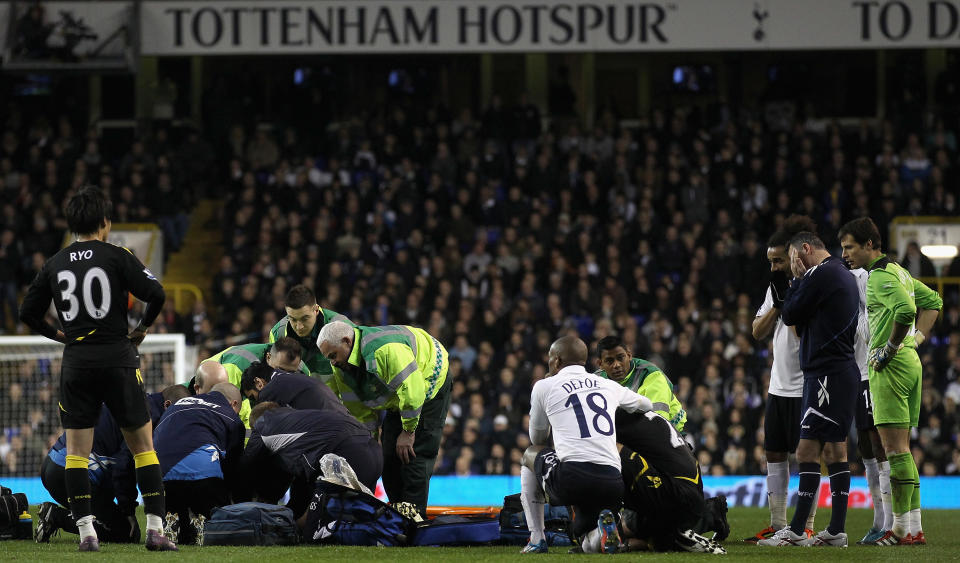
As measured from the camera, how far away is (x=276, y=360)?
10461mm

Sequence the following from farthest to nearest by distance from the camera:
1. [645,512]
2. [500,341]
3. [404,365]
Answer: [500,341] → [404,365] → [645,512]

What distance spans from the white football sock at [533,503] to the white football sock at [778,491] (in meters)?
2.33

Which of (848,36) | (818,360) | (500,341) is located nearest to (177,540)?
(818,360)

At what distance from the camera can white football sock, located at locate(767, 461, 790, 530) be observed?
10.4 meters

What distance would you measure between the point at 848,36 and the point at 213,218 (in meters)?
12.3

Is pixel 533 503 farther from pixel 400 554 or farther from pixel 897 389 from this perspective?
pixel 897 389

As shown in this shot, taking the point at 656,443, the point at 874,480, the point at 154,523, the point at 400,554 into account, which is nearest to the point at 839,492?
Result: the point at 874,480

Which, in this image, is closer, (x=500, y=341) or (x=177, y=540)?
(x=177, y=540)

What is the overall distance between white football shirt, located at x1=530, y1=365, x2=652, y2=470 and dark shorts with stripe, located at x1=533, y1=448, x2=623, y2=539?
61 millimetres

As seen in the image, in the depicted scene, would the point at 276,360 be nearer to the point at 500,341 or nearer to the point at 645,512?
the point at 645,512

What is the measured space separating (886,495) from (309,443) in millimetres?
4273

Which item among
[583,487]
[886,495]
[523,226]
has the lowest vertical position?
[886,495]

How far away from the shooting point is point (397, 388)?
33.9 ft

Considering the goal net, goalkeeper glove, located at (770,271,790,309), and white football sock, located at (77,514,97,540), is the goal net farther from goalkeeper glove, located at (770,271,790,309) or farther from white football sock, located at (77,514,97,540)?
goalkeeper glove, located at (770,271,790,309)
